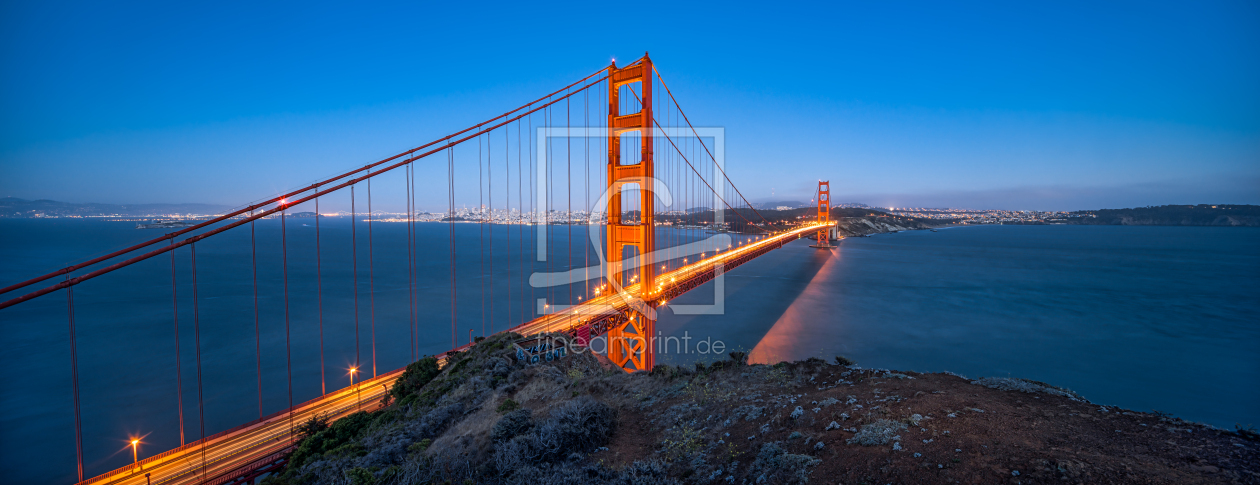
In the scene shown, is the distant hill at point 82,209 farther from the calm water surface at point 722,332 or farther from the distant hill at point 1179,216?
the distant hill at point 1179,216

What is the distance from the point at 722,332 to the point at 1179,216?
229326 millimetres

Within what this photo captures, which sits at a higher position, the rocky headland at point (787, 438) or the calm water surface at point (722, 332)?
the rocky headland at point (787, 438)

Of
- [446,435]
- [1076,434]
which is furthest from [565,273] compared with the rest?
[1076,434]

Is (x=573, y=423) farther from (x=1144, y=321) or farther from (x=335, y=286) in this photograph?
(x=335, y=286)

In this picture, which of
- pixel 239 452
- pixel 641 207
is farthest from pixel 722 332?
pixel 239 452

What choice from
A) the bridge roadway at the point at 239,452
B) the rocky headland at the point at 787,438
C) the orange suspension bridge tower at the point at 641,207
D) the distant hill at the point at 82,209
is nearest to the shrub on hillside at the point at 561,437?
the rocky headland at the point at 787,438

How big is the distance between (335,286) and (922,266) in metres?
64.7

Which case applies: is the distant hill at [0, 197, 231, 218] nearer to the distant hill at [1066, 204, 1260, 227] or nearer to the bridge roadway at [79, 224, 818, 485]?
the bridge roadway at [79, 224, 818, 485]

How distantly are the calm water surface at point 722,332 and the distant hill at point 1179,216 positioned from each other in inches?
5933

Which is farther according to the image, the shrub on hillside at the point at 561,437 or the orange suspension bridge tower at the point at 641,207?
the orange suspension bridge tower at the point at 641,207

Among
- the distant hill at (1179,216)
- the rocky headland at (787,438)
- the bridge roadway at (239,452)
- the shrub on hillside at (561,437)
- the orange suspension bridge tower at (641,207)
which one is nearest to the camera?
the rocky headland at (787,438)

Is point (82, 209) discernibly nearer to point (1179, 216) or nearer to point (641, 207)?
point (641, 207)

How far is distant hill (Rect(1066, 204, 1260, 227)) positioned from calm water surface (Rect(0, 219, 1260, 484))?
151 meters

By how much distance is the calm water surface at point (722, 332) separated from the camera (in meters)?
19.3
